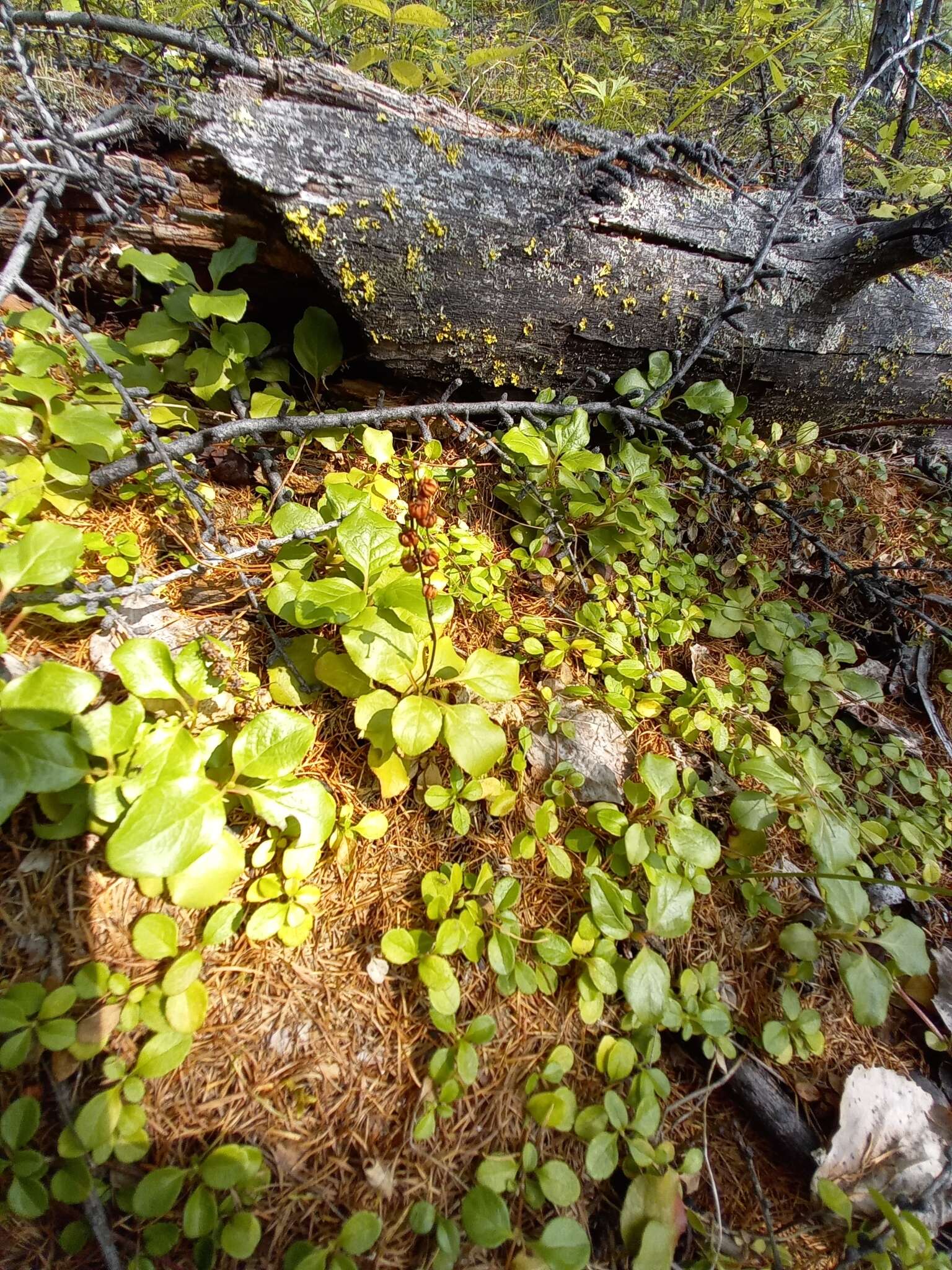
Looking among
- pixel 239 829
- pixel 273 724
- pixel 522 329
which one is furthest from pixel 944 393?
pixel 239 829

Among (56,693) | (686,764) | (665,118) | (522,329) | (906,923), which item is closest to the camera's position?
(56,693)

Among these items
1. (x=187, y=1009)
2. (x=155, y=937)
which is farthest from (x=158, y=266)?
(x=187, y=1009)

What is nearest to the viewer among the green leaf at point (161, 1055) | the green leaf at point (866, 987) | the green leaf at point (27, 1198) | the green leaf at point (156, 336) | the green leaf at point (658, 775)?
the green leaf at point (27, 1198)

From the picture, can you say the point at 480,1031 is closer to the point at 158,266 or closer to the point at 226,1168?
the point at 226,1168

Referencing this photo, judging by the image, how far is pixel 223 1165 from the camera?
1095 mm

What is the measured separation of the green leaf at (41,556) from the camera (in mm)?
1265

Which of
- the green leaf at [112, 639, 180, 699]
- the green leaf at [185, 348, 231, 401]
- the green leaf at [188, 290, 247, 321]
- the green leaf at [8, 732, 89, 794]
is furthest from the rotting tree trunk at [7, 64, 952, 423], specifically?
the green leaf at [8, 732, 89, 794]

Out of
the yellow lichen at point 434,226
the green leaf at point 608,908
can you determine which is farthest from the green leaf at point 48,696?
the yellow lichen at point 434,226

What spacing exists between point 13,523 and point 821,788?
92.6 inches

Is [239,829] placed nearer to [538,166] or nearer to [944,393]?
[538,166]

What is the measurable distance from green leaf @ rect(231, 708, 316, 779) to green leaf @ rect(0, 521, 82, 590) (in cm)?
54

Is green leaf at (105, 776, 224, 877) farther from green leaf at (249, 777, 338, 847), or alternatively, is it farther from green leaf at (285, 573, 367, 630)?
green leaf at (285, 573, 367, 630)

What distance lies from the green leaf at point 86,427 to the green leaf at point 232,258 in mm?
547

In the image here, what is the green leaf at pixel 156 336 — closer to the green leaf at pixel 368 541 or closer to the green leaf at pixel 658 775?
the green leaf at pixel 368 541
